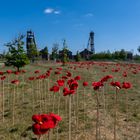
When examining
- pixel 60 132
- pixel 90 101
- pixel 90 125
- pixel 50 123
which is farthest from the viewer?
pixel 90 101

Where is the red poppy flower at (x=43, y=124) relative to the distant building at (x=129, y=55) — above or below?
below

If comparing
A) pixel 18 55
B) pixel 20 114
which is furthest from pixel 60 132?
pixel 18 55

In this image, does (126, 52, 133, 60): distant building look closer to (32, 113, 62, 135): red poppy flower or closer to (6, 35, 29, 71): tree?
(6, 35, 29, 71): tree

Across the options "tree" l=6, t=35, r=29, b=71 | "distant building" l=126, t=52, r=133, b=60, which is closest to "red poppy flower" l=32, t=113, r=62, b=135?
"tree" l=6, t=35, r=29, b=71

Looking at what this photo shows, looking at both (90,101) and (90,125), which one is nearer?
(90,125)

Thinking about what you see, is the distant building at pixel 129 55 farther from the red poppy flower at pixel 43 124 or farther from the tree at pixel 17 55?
the red poppy flower at pixel 43 124

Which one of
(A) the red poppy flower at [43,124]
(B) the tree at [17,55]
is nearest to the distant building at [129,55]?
(B) the tree at [17,55]

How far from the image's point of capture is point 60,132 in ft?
21.8

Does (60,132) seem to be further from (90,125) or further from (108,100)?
(108,100)

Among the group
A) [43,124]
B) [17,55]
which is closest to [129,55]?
[17,55]

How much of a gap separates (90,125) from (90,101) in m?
3.66

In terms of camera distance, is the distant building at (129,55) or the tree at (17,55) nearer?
the tree at (17,55)

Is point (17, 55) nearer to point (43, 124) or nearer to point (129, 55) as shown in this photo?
point (43, 124)

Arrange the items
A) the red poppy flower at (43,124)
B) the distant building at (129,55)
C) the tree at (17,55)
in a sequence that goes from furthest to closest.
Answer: the distant building at (129,55) < the tree at (17,55) < the red poppy flower at (43,124)
